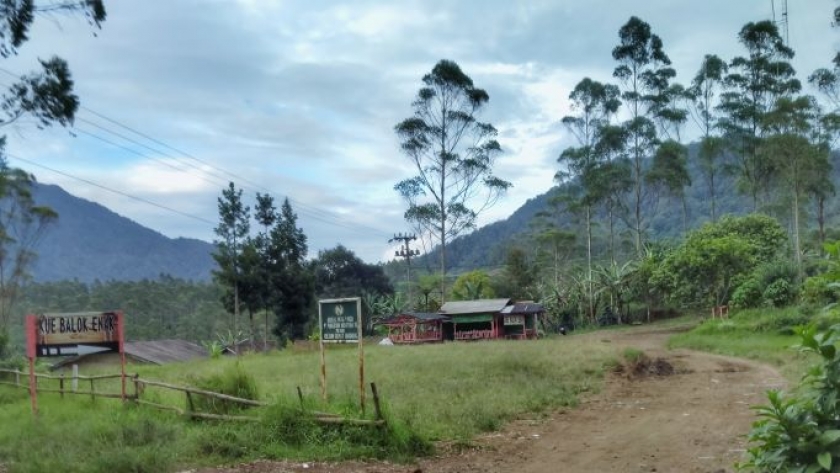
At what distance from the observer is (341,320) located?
32.8 feet

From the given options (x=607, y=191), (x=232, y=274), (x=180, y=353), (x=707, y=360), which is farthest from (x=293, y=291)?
(x=707, y=360)

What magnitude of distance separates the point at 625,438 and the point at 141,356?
3664 centimetres

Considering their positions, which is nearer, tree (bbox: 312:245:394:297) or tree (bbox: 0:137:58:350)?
tree (bbox: 0:137:58:350)

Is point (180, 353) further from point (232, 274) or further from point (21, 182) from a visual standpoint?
point (21, 182)

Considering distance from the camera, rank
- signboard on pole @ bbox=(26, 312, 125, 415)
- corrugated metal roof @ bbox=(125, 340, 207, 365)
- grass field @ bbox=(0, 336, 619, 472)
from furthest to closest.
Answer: corrugated metal roof @ bbox=(125, 340, 207, 365)
signboard on pole @ bbox=(26, 312, 125, 415)
grass field @ bbox=(0, 336, 619, 472)

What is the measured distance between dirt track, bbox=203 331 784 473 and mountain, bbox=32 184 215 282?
150861 millimetres

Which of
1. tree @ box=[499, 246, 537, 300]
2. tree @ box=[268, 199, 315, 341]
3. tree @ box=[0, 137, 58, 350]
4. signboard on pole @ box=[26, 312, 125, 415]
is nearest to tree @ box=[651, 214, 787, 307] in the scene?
tree @ box=[499, 246, 537, 300]

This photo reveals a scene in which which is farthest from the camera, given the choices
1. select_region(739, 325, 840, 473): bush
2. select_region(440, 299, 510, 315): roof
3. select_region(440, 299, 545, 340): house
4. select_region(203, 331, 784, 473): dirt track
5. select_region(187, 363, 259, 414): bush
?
select_region(440, 299, 510, 315): roof

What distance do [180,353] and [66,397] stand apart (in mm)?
33654

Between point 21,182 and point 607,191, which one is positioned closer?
point 21,182

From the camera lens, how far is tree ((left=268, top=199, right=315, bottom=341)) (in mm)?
51562

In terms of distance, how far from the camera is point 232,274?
49.2 m

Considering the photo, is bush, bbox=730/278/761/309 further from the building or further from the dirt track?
the dirt track

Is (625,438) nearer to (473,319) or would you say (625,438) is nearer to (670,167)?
(473,319)
